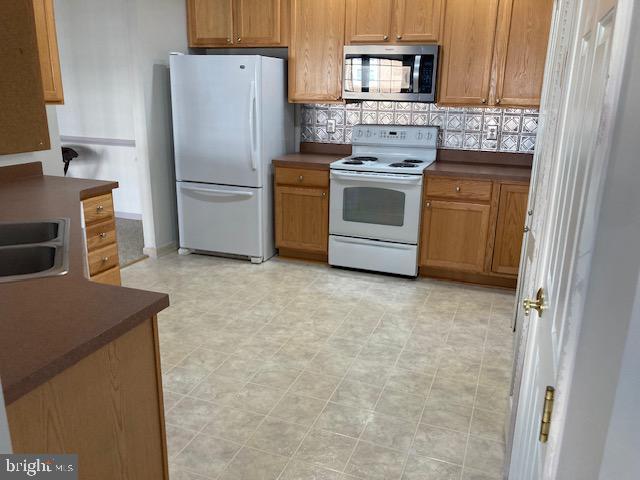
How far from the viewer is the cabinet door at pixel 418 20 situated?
146 inches

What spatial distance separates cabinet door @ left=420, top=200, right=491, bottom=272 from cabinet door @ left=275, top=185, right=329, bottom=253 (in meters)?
0.80

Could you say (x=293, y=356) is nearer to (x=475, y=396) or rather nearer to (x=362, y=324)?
(x=362, y=324)

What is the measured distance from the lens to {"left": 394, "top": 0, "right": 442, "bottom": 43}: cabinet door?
3703 millimetres

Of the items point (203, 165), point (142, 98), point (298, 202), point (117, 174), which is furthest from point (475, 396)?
point (117, 174)

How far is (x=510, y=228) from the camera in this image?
12.0 ft

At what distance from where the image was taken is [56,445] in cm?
114

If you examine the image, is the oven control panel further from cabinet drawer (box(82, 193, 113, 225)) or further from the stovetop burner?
cabinet drawer (box(82, 193, 113, 225))

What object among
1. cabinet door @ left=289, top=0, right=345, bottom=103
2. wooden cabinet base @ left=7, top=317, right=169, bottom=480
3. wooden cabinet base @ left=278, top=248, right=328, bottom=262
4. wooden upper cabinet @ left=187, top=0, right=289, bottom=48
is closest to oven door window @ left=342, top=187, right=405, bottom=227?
wooden cabinet base @ left=278, top=248, right=328, bottom=262

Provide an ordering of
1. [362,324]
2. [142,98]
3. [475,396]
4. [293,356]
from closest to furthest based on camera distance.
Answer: [475,396], [293,356], [362,324], [142,98]

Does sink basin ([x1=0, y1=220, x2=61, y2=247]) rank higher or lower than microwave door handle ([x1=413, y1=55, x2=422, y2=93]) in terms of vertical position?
lower

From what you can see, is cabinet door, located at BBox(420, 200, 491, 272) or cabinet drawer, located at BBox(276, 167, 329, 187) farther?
cabinet drawer, located at BBox(276, 167, 329, 187)

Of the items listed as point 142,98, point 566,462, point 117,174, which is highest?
point 142,98

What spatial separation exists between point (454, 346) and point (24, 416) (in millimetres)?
2380

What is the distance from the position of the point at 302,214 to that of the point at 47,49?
2.09m
